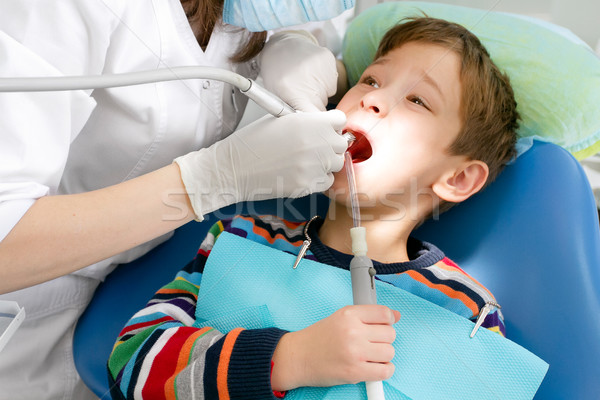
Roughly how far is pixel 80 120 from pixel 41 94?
10 cm

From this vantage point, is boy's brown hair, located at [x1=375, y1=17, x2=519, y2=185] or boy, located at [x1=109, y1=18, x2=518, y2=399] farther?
boy's brown hair, located at [x1=375, y1=17, x2=519, y2=185]

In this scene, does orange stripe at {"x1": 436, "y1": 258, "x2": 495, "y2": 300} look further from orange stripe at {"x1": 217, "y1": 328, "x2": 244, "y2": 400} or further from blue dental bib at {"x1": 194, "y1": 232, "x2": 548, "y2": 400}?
orange stripe at {"x1": 217, "y1": 328, "x2": 244, "y2": 400}

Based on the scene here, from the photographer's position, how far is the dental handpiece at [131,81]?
602 mm

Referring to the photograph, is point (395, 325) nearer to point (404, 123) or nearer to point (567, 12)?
point (404, 123)

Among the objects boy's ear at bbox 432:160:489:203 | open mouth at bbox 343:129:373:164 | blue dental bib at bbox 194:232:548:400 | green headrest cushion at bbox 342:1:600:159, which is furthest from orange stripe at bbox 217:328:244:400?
green headrest cushion at bbox 342:1:600:159

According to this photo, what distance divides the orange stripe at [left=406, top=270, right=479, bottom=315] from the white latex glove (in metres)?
0.43

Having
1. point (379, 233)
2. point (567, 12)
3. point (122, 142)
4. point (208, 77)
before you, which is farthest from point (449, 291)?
point (567, 12)

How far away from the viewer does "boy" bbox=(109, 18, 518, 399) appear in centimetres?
83

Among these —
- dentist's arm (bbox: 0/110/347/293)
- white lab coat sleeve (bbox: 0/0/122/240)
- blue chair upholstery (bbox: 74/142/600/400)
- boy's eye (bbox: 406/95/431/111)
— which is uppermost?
white lab coat sleeve (bbox: 0/0/122/240)

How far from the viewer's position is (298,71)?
1137mm

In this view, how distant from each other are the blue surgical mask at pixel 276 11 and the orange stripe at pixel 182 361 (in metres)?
0.63

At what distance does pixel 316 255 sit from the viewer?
110cm

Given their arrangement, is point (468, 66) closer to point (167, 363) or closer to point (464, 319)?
point (464, 319)

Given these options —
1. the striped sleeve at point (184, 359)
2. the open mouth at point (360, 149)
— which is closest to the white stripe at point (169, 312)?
the striped sleeve at point (184, 359)
